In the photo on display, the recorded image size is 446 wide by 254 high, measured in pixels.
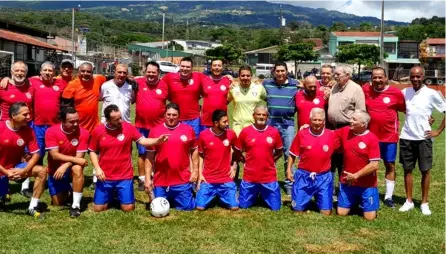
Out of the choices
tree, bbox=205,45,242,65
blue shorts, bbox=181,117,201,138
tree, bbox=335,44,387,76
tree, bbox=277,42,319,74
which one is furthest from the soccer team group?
tree, bbox=205,45,242,65

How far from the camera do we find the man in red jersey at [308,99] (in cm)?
753

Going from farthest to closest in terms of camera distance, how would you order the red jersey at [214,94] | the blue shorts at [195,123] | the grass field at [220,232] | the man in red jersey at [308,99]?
the blue shorts at [195,123]
the red jersey at [214,94]
the man in red jersey at [308,99]
the grass field at [220,232]

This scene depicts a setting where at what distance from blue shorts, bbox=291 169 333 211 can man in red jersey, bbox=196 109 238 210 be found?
0.93m

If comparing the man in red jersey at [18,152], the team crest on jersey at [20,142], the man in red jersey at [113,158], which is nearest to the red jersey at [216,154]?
the man in red jersey at [113,158]

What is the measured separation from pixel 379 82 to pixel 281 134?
1775 mm

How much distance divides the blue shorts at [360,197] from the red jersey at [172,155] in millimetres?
2312

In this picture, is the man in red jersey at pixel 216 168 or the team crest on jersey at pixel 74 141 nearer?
the team crest on jersey at pixel 74 141

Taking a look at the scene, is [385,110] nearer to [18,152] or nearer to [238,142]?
[238,142]

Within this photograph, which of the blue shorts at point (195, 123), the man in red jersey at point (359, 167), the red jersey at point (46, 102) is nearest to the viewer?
the man in red jersey at point (359, 167)

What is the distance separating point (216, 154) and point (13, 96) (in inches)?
137

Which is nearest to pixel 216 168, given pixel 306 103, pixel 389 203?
pixel 306 103

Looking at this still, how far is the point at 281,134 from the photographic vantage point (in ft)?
26.0

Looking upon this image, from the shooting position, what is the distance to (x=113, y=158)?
684 centimetres

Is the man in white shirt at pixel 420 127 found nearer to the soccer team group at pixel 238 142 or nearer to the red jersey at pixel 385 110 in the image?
the soccer team group at pixel 238 142
